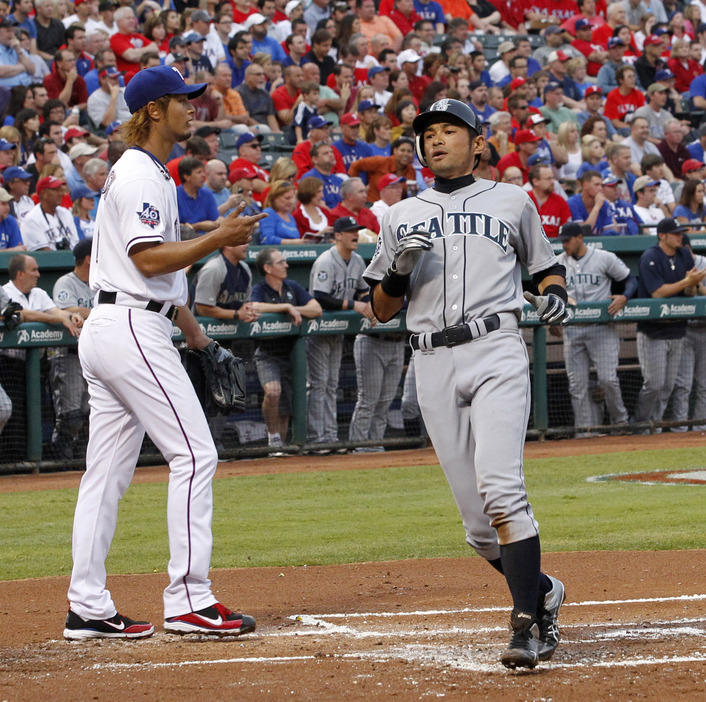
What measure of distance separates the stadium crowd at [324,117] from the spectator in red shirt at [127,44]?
30mm

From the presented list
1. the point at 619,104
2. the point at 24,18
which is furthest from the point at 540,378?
the point at 24,18

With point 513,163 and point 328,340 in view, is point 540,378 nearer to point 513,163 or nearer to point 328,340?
point 328,340

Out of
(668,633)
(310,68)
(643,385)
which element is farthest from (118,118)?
(668,633)

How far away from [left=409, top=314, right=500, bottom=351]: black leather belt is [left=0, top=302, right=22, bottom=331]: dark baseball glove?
6383mm

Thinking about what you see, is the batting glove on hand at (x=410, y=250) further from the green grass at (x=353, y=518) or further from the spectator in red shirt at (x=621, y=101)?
the spectator in red shirt at (x=621, y=101)

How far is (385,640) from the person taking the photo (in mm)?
4375

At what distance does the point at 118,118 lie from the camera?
44.2ft

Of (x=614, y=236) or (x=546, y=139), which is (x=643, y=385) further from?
(x=546, y=139)

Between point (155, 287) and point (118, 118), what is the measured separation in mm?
9443

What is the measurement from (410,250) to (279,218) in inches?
300

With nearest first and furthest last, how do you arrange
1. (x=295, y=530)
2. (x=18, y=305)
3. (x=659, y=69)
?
(x=295, y=530), (x=18, y=305), (x=659, y=69)

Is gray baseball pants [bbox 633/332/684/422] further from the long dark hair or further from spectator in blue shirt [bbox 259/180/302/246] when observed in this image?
spectator in blue shirt [bbox 259/180/302/246]

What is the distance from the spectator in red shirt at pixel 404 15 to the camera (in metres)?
18.1

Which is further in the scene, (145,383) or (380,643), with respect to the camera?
(145,383)
